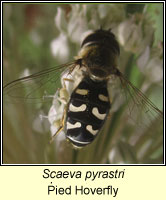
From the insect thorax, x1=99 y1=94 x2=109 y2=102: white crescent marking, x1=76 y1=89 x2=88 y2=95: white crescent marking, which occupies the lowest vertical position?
x1=99 y1=94 x2=109 y2=102: white crescent marking

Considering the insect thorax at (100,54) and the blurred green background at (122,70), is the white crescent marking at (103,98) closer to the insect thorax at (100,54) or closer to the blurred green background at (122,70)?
the insect thorax at (100,54)

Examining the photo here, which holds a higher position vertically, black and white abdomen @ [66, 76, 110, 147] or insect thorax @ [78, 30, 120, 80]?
insect thorax @ [78, 30, 120, 80]

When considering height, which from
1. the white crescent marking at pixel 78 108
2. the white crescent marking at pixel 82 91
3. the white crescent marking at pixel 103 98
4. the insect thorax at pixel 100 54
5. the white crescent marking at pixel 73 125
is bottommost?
the white crescent marking at pixel 73 125

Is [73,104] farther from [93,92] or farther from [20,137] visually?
[20,137]

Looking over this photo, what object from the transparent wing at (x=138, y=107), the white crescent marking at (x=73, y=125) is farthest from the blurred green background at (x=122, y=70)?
the white crescent marking at (x=73, y=125)

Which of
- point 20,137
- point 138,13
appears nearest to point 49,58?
point 20,137

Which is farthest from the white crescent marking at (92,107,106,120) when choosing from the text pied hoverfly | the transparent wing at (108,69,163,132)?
the transparent wing at (108,69,163,132)

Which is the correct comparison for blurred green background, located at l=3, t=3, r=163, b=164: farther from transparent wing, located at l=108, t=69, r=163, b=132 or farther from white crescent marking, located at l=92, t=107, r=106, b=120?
white crescent marking, located at l=92, t=107, r=106, b=120
